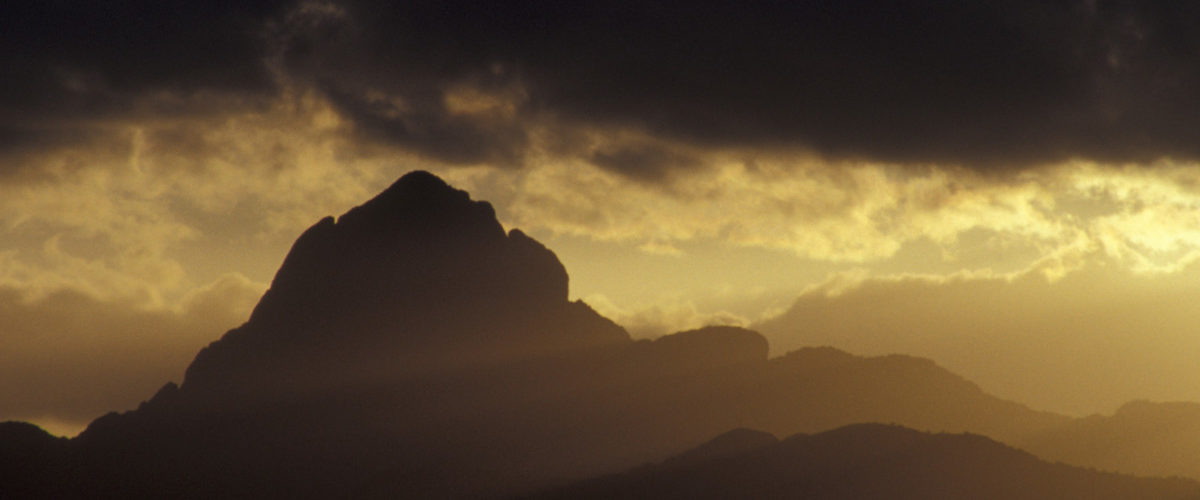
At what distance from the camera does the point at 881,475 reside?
497 feet

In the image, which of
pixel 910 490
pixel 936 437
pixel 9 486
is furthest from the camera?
pixel 9 486

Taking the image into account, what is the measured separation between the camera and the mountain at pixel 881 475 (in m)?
150

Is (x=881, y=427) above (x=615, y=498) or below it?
above

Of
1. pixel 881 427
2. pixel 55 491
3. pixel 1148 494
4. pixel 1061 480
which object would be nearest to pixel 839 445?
pixel 881 427

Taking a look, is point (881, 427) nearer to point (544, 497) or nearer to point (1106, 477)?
point (1106, 477)

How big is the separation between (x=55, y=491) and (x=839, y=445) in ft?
422

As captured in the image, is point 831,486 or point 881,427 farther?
point 881,427

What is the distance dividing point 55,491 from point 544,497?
8676cm

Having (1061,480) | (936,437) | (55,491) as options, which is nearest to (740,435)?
(936,437)

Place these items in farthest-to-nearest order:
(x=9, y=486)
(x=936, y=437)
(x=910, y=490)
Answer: (x=9, y=486)
(x=936, y=437)
(x=910, y=490)

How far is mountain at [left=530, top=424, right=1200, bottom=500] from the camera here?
5901 inches

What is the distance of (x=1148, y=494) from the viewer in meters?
152

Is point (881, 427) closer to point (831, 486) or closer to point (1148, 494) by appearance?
point (831, 486)

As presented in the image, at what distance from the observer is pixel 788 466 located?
154m
